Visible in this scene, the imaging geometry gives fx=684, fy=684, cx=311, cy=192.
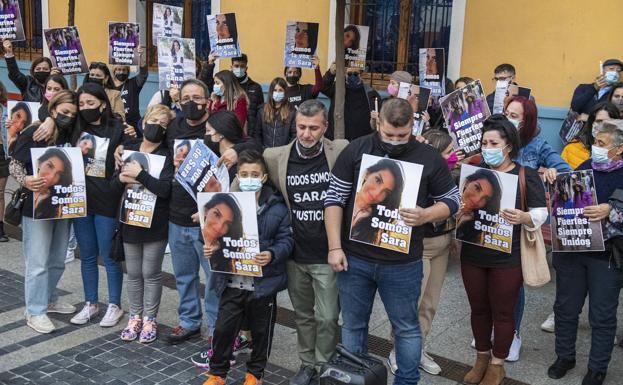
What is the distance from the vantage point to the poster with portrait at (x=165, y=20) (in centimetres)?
812

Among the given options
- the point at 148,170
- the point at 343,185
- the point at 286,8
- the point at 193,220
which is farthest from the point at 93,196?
the point at 286,8

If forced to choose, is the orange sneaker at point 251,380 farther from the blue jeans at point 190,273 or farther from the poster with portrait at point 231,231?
the poster with portrait at point 231,231

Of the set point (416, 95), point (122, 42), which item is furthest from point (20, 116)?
point (416, 95)

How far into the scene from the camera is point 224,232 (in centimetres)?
417

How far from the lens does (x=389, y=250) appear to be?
383cm

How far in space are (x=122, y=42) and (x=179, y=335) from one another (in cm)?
428

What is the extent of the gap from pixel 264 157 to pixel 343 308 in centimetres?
105

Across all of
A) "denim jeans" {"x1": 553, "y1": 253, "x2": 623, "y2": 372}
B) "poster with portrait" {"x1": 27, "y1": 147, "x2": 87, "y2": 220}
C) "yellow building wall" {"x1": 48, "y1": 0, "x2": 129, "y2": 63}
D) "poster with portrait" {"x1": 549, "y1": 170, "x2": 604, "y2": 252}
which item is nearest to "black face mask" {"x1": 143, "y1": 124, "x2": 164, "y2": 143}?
"poster with portrait" {"x1": 27, "y1": 147, "x2": 87, "y2": 220}

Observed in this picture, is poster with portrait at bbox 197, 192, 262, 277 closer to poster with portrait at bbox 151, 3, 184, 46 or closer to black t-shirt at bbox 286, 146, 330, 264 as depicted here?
black t-shirt at bbox 286, 146, 330, 264

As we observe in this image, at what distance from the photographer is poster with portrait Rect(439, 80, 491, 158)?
516cm

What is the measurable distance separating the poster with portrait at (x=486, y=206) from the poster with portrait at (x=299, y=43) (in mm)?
3741

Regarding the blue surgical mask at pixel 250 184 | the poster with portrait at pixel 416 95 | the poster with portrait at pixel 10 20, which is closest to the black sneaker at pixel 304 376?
the blue surgical mask at pixel 250 184

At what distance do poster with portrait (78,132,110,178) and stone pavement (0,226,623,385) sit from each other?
1240mm

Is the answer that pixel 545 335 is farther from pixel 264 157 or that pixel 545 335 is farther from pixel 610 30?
pixel 610 30
